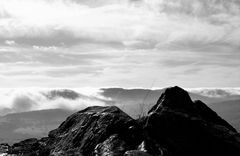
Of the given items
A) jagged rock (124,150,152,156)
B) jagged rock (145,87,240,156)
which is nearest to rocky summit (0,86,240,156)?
jagged rock (145,87,240,156)

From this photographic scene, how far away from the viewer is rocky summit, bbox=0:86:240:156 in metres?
18.9

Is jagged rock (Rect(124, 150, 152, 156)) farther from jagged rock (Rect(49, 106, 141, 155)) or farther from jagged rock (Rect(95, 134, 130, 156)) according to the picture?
jagged rock (Rect(49, 106, 141, 155))

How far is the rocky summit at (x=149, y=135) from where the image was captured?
18.9 m

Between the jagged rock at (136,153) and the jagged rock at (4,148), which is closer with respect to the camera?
the jagged rock at (136,153)

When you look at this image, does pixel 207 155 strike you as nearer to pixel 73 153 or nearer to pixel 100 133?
pixel 100 133

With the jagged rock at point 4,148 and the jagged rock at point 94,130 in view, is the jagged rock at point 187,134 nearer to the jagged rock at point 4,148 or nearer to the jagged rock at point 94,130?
the jagged rock at point 94,130

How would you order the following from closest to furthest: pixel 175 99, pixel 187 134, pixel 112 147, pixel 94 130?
pixel 112 147, pixel 187 134, pixel 94 130, pixel 175 99

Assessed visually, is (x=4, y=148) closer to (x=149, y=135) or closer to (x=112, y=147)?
(x=112, y=147)

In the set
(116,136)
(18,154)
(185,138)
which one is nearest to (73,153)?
(116,136)

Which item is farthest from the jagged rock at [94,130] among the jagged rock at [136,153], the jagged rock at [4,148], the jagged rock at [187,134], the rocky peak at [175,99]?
the jagged rock at [4,148]

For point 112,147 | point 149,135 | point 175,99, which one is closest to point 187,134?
point 149,135

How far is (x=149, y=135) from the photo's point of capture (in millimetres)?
20156

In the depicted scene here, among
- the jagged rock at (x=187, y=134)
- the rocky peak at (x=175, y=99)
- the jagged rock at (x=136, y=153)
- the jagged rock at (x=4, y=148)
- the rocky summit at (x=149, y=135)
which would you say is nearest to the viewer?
the jagged rock at (x=136, y=153)

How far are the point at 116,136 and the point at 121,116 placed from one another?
6.77 feet
